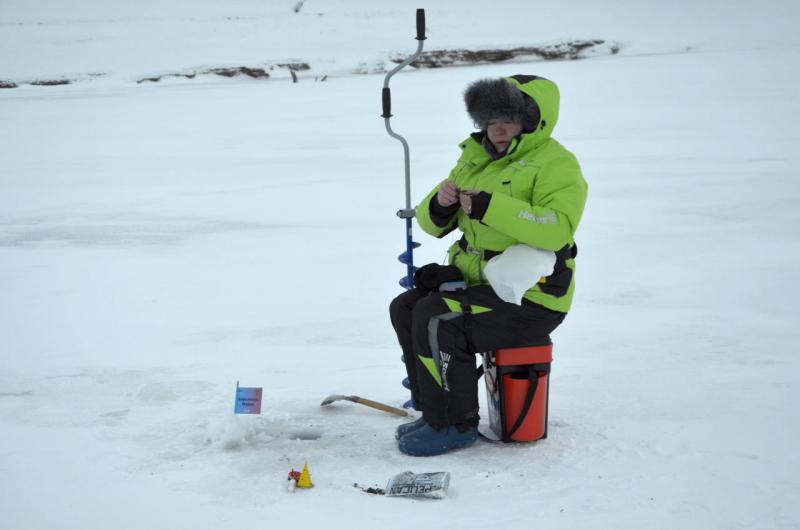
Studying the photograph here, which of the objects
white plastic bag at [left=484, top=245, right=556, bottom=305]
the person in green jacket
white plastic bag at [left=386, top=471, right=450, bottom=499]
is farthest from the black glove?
white plastic bag at [left=386, top=471, right=450, bottom=499]

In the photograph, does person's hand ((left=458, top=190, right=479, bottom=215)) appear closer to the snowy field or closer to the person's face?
the person's face

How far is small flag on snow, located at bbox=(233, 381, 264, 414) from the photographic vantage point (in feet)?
10.3

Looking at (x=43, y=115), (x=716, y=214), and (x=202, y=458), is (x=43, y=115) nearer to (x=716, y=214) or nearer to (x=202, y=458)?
(x=716, y=214)

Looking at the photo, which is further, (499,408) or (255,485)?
(499,408)

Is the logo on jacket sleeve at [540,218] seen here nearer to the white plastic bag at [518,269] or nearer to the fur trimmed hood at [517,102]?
the white plastic bag at [518,269]

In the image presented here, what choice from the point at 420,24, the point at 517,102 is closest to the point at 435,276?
the point at 517,102

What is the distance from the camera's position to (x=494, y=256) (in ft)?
10.0

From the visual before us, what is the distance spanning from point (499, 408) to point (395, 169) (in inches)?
254

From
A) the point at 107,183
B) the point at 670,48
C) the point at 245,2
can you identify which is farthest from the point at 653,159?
the point at 245,2

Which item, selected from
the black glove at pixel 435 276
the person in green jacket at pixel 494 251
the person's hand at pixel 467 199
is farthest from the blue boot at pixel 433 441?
the person's hand at pixel 467 199

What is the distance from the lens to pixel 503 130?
9.86ft

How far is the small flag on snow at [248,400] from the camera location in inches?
124

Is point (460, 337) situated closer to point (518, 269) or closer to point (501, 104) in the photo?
point (518, 269)

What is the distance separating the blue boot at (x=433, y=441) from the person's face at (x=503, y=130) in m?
1.00
